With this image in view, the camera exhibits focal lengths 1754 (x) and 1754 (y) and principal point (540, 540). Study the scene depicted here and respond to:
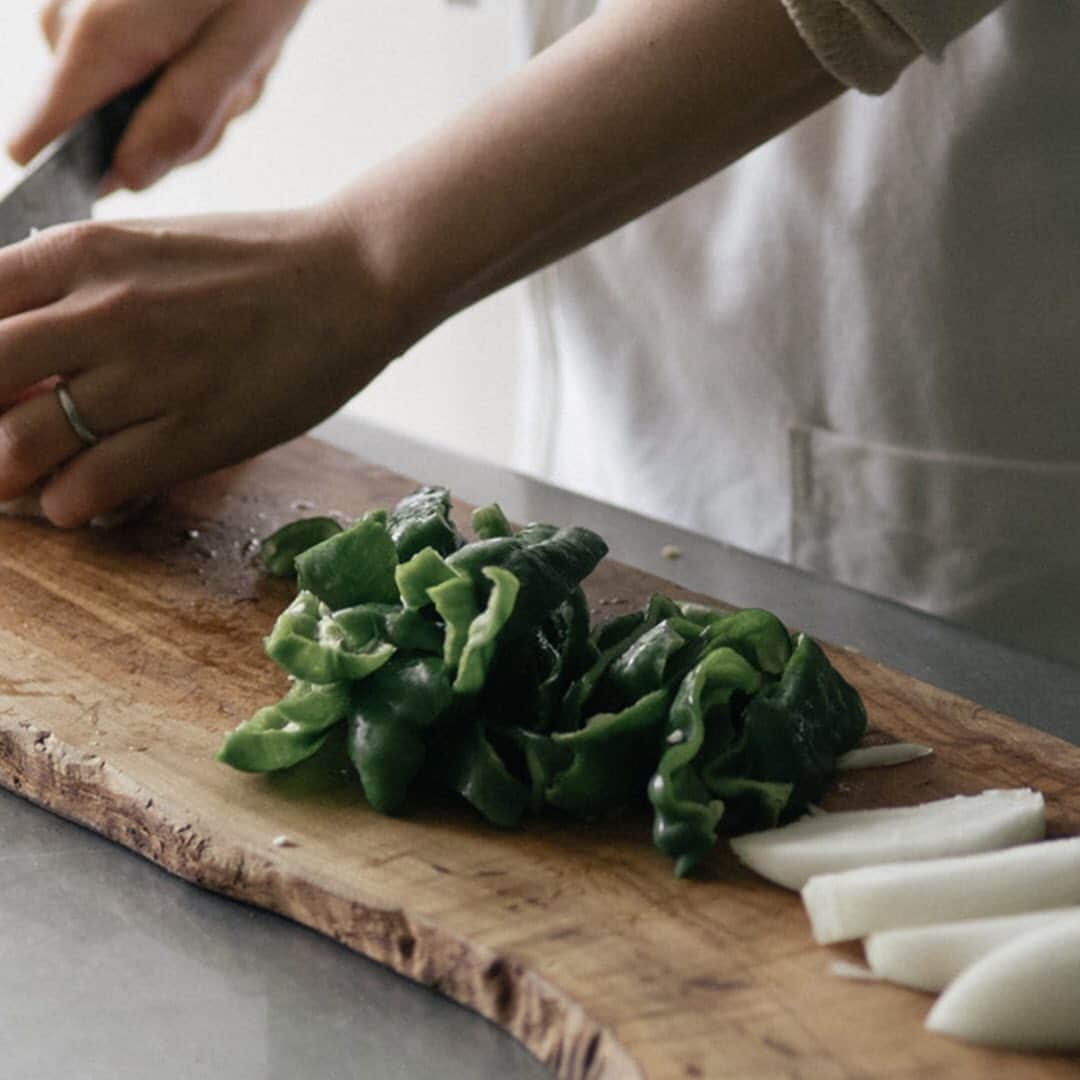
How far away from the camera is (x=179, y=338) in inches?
60.9

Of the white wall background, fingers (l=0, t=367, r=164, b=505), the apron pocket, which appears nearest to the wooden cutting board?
fingers (l=0, t=367, r=164, b=505)

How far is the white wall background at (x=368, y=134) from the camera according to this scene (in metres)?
3.91

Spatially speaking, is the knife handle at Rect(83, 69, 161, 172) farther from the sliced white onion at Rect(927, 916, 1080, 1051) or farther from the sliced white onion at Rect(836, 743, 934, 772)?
the sliced white onion at Rect(927, 916, 1080, 1051)

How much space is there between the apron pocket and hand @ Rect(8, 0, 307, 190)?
2.58 ft

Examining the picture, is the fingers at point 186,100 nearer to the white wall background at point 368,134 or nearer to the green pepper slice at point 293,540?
the green pepper slice at point 293,540

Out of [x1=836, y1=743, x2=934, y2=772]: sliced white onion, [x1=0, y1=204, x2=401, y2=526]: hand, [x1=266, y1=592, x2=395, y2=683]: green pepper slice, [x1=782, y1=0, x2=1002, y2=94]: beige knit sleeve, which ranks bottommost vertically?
[x1=836, y1=743, x2=934, y2=772]: sliced white onion

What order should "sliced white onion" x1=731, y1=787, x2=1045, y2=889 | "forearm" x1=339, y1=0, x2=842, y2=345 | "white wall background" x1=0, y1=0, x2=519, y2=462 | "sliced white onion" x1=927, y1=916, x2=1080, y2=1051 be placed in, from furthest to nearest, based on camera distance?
1. "white wall background" x1=0, y1=0, x2=519, y2=462
2. "forearm" x1=339, y1=0, x2=842, y2=345
3. "sliced white onion" x1=731, y1=787, x2=1045, y2=889
4. "sliced white onion" x1=927, y1=916, x2=1080, y2=1051

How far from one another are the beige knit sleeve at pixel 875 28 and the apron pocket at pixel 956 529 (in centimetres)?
58

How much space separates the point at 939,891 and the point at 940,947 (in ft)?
0.13

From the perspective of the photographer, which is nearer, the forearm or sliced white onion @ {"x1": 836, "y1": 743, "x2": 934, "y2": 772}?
sliced white onion @ {"x1": 836, "y1": 743, "x2": 934, "y2": 772}

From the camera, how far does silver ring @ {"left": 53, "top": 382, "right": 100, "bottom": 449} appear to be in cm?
159

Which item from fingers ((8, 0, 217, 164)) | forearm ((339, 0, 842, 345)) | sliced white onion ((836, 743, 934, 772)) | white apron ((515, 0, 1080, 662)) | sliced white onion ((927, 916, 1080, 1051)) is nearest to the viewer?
sliced white onion ((927, 916, 1080, 1051))

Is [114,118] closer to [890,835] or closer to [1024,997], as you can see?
[890,835]

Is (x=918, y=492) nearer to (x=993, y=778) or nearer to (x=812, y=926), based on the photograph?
(x=993, y=778)
